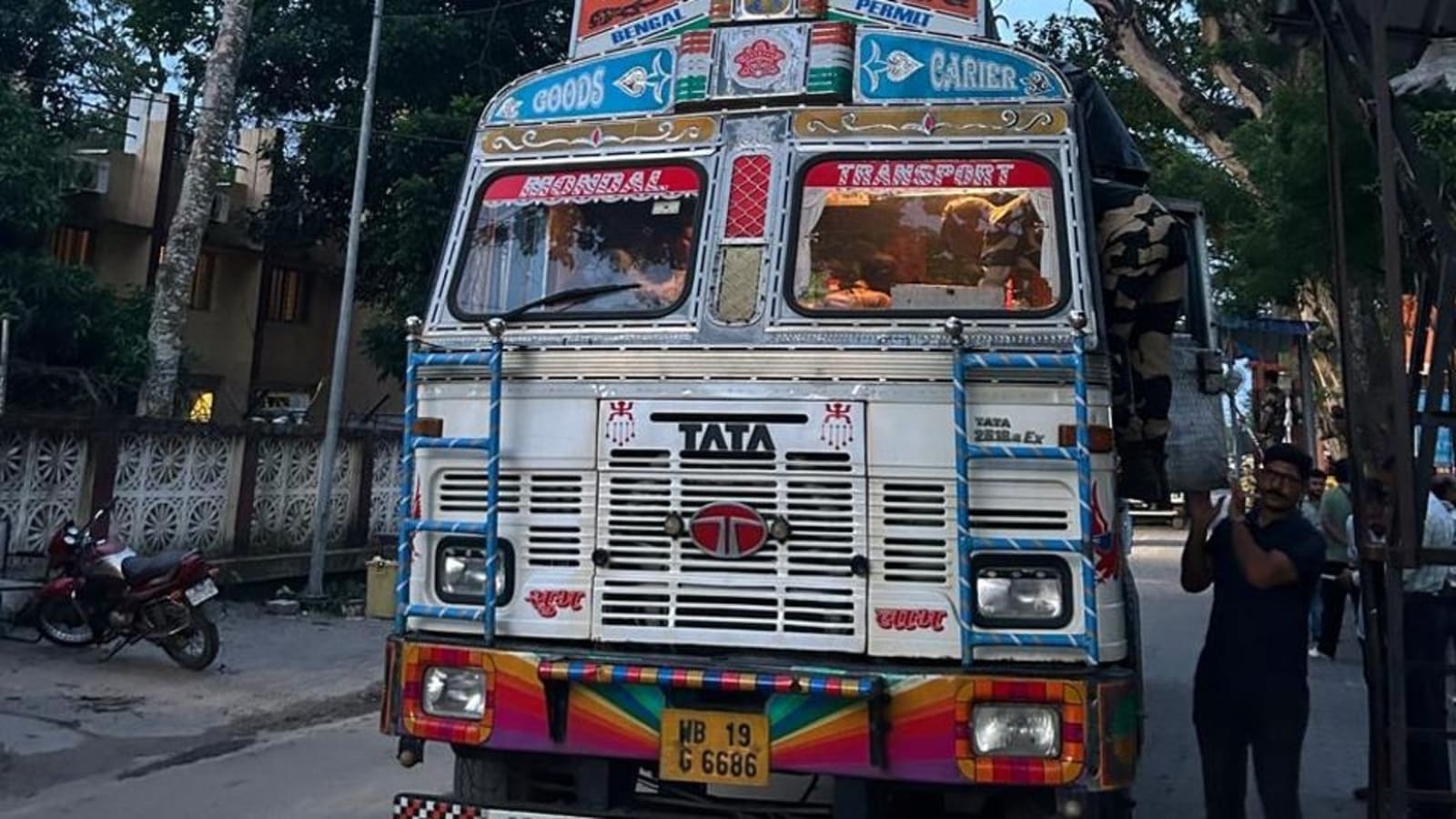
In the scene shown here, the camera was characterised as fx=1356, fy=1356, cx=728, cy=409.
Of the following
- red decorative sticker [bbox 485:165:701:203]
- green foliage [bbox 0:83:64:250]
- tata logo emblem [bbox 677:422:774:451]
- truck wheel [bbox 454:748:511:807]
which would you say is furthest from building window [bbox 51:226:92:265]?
tata logo emblem [bbox 677:422:774:451]

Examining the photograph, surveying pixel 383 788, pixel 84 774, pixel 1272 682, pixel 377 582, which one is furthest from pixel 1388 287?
pixel 377 582

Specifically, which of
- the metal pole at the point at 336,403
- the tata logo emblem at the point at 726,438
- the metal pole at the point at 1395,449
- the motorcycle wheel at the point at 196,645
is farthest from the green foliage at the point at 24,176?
the metal pole at the point at 1395,449

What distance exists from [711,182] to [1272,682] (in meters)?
2.56

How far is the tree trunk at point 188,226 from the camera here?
12.8 meters

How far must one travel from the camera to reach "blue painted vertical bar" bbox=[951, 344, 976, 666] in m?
3.94

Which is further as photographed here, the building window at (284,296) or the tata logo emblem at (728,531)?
the building window at (284,296)

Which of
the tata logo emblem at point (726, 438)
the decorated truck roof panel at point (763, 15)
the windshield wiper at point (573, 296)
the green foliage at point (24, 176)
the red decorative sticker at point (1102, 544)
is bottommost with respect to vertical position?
the red decorative sticker at point (1102, 544)

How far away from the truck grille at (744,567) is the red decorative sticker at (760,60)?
1.43m

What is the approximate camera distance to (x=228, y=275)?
795 inches

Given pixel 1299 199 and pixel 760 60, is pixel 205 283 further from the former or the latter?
pixel 760 60

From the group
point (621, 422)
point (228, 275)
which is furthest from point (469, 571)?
point (228, 275)

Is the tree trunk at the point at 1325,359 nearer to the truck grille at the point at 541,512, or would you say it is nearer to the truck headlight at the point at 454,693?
the truck grille at the point at 541,512

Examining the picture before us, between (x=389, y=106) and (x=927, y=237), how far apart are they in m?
15.1

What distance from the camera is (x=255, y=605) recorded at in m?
12.0
